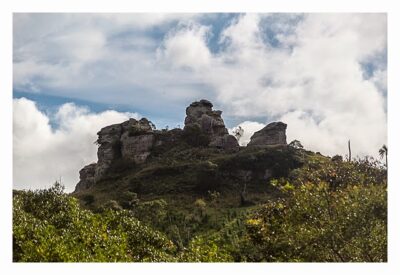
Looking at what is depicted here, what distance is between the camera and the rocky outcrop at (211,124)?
8138 centimetres

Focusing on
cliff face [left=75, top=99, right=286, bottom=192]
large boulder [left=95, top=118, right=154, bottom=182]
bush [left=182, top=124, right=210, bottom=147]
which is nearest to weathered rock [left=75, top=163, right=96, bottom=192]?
cliff face [left=75, top=99, right=286, bottom=192]

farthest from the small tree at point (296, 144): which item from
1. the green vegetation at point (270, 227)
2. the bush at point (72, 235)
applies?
the bush at point (72, 235)

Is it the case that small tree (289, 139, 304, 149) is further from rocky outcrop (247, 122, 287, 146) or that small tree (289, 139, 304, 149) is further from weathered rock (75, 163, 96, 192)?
weathered rock (75, 163, 96, 192)

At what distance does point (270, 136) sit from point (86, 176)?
35031 millimetres

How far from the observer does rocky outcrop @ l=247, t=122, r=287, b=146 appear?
70.2 meters

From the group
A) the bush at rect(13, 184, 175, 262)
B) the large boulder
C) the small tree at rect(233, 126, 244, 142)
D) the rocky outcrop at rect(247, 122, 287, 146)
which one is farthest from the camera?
the small tree at rect(233, 126, 244, 142)

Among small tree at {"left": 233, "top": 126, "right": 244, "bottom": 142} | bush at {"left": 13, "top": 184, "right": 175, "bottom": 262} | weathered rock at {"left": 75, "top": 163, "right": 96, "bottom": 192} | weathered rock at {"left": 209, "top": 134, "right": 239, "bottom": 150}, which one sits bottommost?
bush at {"left": 13, "top": 184, "right": 175, "bottom": 262}

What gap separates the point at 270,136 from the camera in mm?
78062

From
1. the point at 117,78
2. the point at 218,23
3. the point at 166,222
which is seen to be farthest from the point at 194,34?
the point at 166,222

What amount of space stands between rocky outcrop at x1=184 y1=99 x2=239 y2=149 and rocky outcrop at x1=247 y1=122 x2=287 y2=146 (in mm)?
3515

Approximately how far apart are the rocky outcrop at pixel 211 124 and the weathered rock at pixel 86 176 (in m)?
19.8
